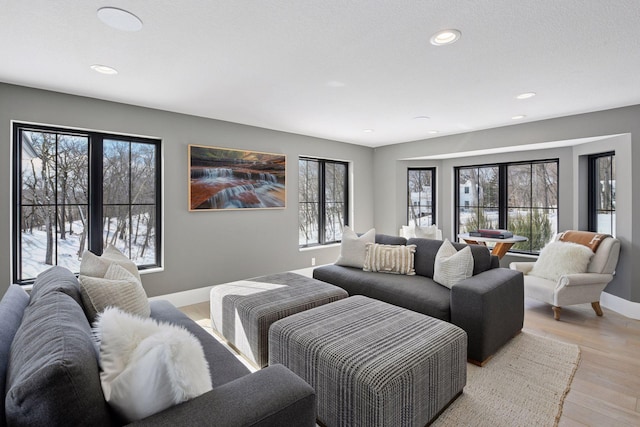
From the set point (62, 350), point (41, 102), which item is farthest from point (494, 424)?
point (41, 102)

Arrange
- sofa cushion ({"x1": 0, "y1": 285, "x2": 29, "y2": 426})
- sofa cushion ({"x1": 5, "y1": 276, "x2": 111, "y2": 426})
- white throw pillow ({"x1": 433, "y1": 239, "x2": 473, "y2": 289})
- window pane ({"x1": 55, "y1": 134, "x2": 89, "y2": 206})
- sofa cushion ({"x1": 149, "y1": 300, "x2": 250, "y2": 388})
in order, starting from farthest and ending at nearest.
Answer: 1. window pane ({"x1": 55, "y1": 134, "x2": 89, "y2": 206})
2. white throw pillow ({"x1": 433, "y1": 239, "x2": 473, "y2": 289})
3. sofa cushion ({"x1": 149, "y1": 300, "x2": 250, "y2": 388})
4. sofa cushion ({"x1": 0, "y1": 285, "x2": 29, "y2": 426})
5. sofa cushion ({"x1": 5, "y1": 276, "x2": 111, "y2": 426})

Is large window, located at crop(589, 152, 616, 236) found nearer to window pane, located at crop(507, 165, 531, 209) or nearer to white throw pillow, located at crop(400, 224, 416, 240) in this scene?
window pane, located at crop(507, 165, 531, 209)

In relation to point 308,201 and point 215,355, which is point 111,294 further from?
point 308,201

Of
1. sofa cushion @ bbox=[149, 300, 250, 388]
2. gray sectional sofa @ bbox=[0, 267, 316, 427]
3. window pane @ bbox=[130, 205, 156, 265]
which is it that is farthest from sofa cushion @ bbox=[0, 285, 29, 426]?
window pane @ bbox=[130, 205, 156, 265]

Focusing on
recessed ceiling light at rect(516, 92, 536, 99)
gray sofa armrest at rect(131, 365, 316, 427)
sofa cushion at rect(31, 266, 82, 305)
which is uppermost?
recessed ceiling light at rect(516, 92, 536, 99)

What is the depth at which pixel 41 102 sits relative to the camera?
3035 mm

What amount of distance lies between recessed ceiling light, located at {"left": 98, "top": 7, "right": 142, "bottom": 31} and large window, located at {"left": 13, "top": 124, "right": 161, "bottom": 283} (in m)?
1.93

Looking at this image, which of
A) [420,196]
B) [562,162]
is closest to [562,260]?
[562,162]

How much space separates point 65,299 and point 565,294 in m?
4.27

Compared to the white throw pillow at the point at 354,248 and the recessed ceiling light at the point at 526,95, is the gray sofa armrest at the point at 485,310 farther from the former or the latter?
the recessed ceiling light at the point at 526,95

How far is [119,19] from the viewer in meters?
1.86

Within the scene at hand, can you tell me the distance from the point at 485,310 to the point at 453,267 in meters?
0.55

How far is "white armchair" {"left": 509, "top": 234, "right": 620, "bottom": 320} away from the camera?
342 centimetres

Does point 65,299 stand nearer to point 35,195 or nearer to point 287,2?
point 287,2
